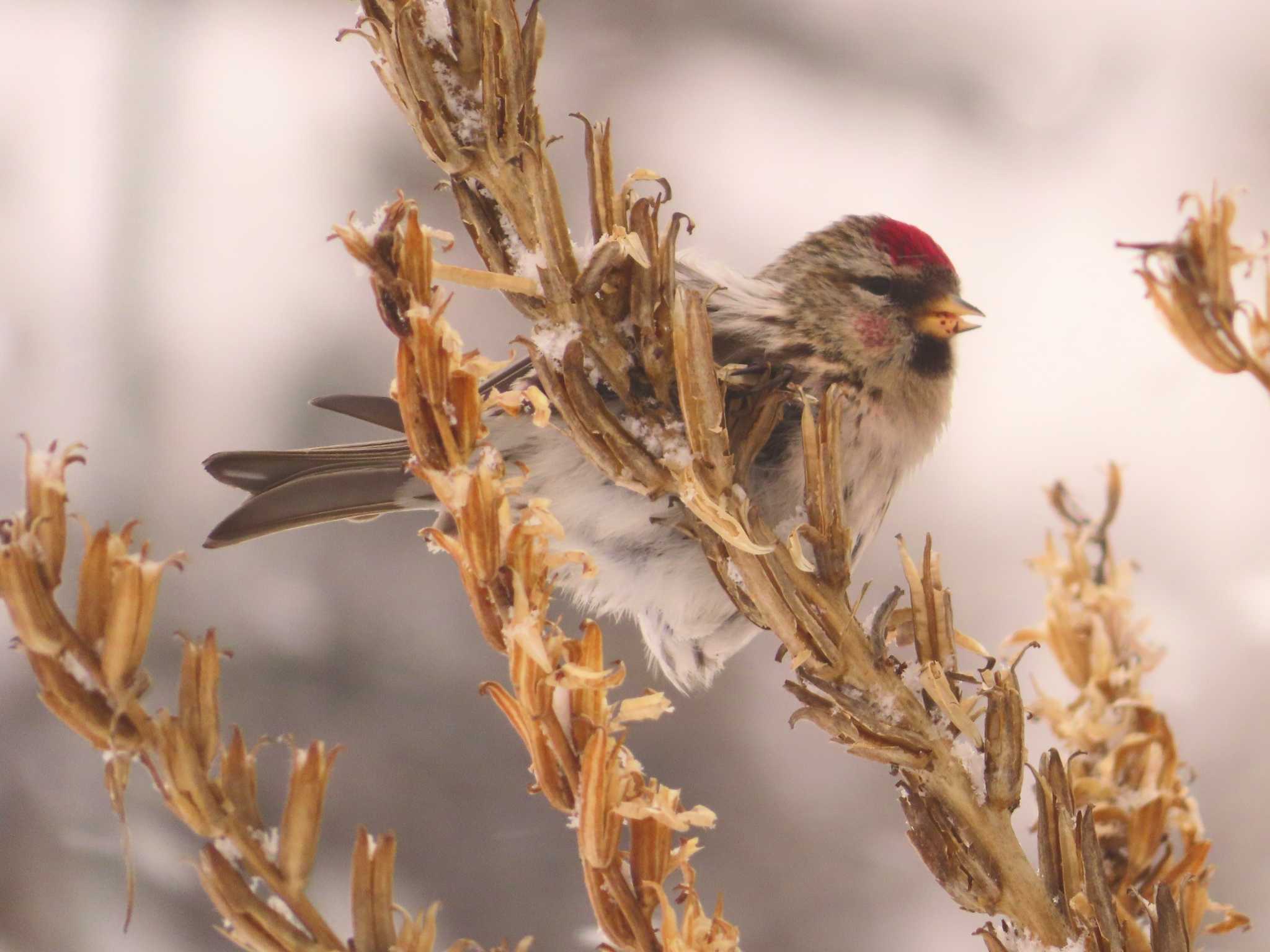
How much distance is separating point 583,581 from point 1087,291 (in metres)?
Result: 0.49

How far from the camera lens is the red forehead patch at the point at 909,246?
0.76 metres

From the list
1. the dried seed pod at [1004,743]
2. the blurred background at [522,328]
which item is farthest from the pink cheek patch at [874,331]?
the dried seed pod at [1004,743]

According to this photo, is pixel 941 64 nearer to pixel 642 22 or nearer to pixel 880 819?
pixel 642 22

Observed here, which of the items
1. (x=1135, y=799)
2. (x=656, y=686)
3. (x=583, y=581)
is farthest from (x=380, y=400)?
(x=656, y=686)

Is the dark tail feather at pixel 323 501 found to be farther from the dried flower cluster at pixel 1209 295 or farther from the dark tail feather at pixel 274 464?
the dried flower cluster at pixel 1209 295

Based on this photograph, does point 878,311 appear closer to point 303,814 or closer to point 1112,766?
point 1112,766

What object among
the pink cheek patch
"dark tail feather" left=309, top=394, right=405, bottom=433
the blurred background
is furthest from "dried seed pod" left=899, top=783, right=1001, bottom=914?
the blurred background

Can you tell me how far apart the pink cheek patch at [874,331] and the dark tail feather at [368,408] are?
0.32m

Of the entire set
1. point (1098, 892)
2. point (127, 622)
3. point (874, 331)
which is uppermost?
point (874, 331)

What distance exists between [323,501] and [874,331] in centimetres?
38

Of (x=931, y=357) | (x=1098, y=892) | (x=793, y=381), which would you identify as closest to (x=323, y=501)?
(x=793, y=381)

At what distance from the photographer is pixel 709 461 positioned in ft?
1.25

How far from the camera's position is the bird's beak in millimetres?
743

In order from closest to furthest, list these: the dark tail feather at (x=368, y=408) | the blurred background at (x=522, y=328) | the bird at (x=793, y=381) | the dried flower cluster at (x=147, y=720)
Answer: the dried flower cluster at (x=147, y=720), the dark tail feather at (x=368, y=408), the bird at (x=793, y=381), the blurred background at (x=522, y=328)
